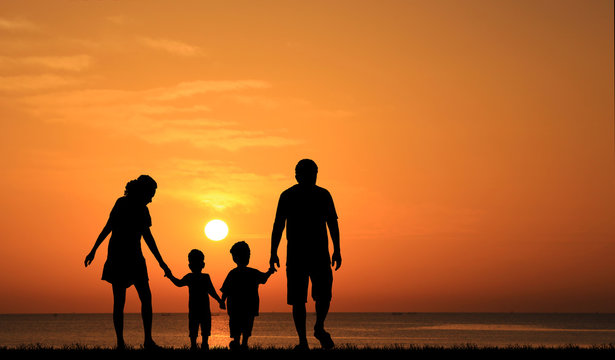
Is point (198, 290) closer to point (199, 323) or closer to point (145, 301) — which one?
point (199, 323)

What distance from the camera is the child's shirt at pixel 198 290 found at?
45.8ft

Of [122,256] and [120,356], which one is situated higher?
[122,256]

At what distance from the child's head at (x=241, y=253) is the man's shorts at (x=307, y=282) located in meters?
1.31

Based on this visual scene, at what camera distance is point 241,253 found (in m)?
13.3

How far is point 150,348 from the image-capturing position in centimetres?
1215

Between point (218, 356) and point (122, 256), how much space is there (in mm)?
2780

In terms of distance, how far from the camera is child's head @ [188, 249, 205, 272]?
549 inches

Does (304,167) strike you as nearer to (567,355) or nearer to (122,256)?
(122,256)

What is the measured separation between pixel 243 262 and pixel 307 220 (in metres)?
1.90

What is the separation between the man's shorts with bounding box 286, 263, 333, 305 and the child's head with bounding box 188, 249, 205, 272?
2.38 m

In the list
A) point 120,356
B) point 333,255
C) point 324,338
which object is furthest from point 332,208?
point 120,356

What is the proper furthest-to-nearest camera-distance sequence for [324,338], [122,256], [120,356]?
[122,256], [324,338], [120,356]

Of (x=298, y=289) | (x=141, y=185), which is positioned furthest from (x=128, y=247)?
(x=298, y=289)

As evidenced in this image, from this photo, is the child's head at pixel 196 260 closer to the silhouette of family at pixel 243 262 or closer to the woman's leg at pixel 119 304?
the silhouette of family at pixel 243 262
